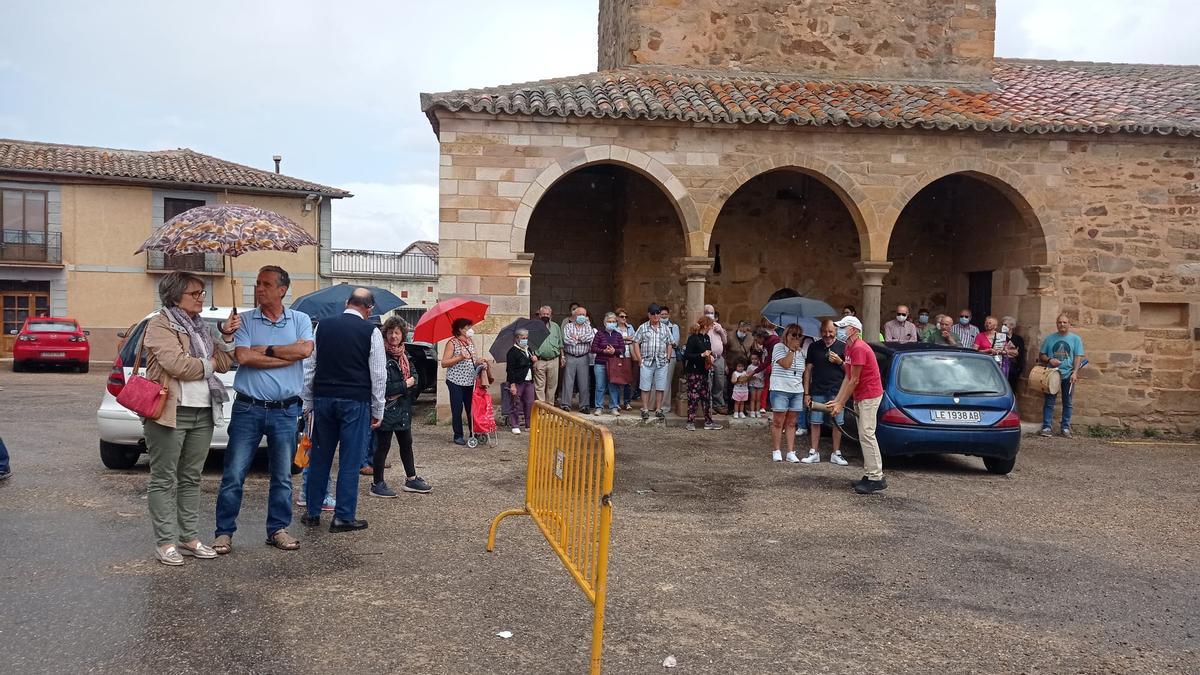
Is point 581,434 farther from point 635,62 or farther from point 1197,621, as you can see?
point 635,62

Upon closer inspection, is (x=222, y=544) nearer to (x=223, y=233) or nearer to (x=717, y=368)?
(x=223, y=233)

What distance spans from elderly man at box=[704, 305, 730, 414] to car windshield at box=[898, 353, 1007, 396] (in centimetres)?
A: 337

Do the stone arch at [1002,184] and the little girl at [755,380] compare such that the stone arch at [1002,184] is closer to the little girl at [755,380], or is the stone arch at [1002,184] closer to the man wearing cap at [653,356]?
the little girl at [755,380]

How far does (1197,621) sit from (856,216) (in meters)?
9.17

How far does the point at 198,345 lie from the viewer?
17.1 ft

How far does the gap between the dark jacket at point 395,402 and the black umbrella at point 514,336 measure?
140 inches

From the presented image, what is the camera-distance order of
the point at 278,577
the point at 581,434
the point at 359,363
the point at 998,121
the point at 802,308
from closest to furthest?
the point at 581,434, the point at 278,577, the point at 359,363, the point at 802,308, the point at 998,121

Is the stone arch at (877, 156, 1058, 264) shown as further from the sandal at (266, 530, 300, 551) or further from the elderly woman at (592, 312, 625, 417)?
the sandal at (266, 530, 300, 551)

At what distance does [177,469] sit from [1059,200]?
40.7ft

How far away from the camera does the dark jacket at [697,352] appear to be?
11477 mm

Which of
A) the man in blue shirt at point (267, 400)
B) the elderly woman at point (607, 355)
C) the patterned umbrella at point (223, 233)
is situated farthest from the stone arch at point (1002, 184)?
the man in blue shirt at point (267, 400)

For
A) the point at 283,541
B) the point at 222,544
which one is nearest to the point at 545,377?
the point at 283,541

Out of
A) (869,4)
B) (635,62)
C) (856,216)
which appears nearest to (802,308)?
(856,216)

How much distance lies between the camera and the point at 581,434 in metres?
4.52
